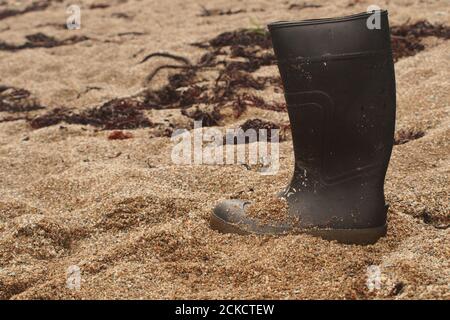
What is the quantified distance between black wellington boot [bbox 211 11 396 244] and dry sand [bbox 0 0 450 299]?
7 cm

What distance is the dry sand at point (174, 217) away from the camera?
1557 millimetres

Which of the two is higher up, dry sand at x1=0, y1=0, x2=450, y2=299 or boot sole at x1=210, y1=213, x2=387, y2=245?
boot sole at x1=210, y1=213, x2=387, y2=245

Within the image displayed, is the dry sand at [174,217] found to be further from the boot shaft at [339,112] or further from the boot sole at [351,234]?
the boot shaft at [339,112]

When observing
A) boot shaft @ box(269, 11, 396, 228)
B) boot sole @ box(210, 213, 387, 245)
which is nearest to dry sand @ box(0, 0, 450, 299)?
boot sole @ box(210, 213, 387, 245)

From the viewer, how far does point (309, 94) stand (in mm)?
1706

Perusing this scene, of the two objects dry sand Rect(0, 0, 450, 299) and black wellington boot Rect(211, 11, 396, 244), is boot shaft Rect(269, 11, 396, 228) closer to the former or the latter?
black wellington boot Rect(211, 11, 396, 244)

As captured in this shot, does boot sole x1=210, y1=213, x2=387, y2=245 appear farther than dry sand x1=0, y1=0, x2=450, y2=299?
Yes

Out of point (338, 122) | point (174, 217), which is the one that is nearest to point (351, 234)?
point (338, 122)

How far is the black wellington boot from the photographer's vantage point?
64.9 inches

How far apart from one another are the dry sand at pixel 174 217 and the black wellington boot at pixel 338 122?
0.23 ft

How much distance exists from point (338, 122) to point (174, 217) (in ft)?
2.09

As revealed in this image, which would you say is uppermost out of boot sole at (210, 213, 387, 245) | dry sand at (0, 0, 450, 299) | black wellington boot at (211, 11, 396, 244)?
black wellington boot at (211, 11, 396, 244)

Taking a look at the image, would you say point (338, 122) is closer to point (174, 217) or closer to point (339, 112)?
point (339, 112)

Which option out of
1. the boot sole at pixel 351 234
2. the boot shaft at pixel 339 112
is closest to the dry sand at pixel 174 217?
the boot sole at pixel 351 234
